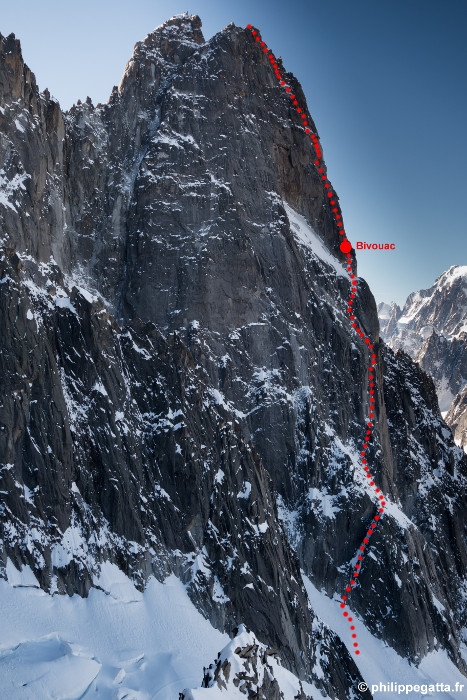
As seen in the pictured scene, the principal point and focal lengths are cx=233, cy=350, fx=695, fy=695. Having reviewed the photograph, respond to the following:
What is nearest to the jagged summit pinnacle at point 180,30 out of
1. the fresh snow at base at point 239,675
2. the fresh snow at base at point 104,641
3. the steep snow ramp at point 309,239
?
the steep snow ramp at point 309,239

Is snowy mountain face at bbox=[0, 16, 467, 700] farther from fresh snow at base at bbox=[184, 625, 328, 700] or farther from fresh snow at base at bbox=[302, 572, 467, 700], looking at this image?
fresh snow at base at bbox=[302, 572, 467, 700]

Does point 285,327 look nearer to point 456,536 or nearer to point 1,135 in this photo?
point 1,135

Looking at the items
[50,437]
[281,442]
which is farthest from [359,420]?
[50,437]

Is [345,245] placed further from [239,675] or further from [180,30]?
[239,675]

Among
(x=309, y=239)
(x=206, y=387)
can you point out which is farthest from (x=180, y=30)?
(x=206, y=387)

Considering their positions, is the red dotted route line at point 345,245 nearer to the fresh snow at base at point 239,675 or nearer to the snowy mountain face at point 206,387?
the snowy mountain face at point 206,387

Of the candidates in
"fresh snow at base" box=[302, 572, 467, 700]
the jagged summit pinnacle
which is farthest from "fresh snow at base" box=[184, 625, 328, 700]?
the jagged summit pinnacle
